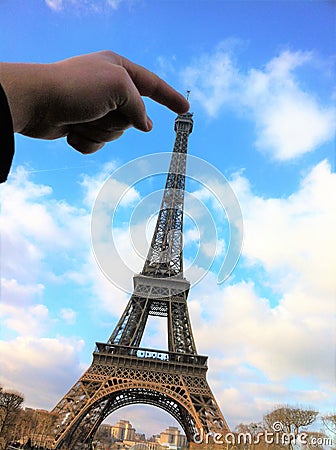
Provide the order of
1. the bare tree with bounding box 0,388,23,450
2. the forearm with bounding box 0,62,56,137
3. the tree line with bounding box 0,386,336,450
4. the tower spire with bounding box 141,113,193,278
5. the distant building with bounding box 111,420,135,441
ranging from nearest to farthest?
the forearm with bounding box 0,62,56,137, the tree line with bounding box 0,386,336,450, the bare tree with bounding box 0,388,23,450, the tower spire with bounding box 141,113,193,278, the distant building with bounding box 111,420,135,441

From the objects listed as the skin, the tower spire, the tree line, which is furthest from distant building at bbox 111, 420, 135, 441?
the skin

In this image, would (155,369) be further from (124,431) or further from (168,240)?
(124,431)

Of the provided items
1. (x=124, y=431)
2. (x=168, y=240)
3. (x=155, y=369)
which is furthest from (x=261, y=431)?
(x=124, y=431)

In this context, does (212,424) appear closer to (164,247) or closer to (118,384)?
(118,384)

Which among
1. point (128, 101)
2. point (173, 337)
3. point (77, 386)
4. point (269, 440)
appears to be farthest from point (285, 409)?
point (128, 101)

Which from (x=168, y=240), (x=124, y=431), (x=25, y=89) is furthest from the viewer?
(x=124, y=431)

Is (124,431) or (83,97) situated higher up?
(83,97)

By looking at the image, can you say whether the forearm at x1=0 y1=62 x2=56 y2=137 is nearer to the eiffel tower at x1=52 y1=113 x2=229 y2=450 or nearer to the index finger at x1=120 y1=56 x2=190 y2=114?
the index finger at x1=120 y1=56 x2=190 y2=114
